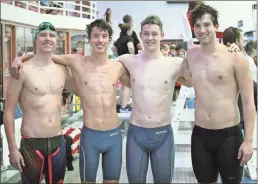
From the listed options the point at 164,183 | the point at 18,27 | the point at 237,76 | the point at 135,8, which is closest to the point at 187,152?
the point at 164,183

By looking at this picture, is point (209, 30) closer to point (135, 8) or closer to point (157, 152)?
point (157, 152)

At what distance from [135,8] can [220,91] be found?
37.2 feet

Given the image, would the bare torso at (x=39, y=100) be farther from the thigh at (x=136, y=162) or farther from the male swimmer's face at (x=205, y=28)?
the male swimmer's face at (x=205, y=28)

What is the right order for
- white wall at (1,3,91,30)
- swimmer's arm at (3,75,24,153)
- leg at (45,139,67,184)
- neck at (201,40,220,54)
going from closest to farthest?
neck at (201,40,220,54) → swimmer's arm at (3,75,24,153) → leg at (45,139,67,184) → white wall at (1,3,91,30)

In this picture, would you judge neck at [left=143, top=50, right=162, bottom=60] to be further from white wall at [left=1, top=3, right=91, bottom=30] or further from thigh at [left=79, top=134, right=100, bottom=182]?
white wall at [left=1, top=3, right=91, bottom=30]

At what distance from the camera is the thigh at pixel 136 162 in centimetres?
309

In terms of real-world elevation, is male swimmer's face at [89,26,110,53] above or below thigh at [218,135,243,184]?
above

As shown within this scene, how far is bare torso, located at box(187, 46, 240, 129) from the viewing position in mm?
2783

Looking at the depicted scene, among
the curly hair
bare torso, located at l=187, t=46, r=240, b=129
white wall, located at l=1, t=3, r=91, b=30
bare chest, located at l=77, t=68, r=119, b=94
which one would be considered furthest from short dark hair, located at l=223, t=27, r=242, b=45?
white wall, located at l=1, t=3, r=91, b=30

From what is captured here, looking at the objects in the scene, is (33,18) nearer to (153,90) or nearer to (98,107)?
(98,107)

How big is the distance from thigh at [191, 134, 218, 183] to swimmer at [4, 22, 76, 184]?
1.22 meters

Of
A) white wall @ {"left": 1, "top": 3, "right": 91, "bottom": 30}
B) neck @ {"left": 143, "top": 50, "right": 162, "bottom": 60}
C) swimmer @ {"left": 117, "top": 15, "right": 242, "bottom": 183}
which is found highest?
white wall @ {"left": 1, "top": 3, "right": 91, "bottom": 30}

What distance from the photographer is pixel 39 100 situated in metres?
2.98

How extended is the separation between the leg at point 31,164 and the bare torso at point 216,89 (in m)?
1.46
